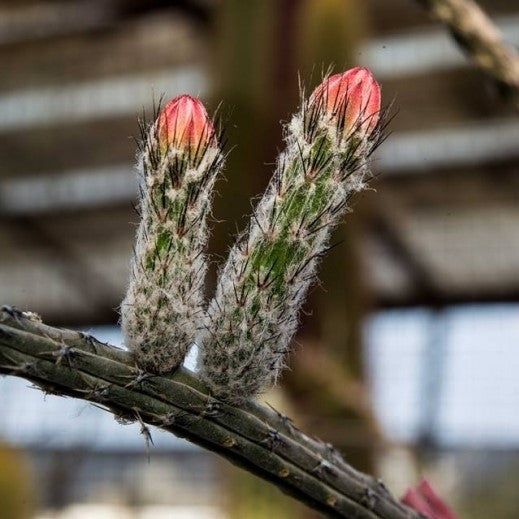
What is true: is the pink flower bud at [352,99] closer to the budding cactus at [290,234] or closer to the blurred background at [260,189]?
the budding cactus at [290,234]

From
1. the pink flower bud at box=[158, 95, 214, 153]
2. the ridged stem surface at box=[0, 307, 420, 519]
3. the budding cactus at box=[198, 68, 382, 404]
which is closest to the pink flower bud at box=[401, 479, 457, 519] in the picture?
the ridged stem surface at box=[0, 307, 420, 519]

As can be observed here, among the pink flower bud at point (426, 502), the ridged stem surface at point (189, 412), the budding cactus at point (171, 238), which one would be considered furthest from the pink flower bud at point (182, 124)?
the pink flower bud at point (426, 502)

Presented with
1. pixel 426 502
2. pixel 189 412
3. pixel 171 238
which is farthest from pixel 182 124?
pixel 426 502

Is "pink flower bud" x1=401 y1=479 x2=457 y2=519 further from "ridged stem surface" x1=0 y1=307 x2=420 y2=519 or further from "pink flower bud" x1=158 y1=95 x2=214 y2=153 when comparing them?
"pink flower bud" x1=158 y1=95 x2=214 y2=153

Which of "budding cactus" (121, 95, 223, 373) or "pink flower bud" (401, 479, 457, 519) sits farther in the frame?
"pink flower bud" (401, 479, 457, 519)

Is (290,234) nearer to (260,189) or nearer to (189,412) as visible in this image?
(189,412)
